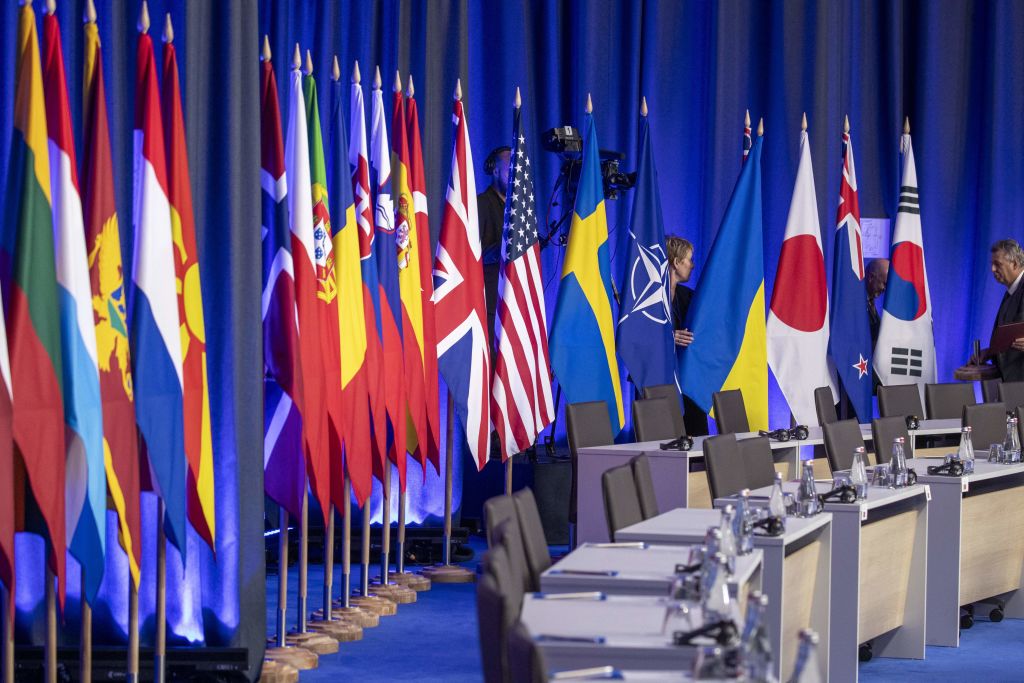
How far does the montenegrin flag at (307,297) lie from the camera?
16.7ft

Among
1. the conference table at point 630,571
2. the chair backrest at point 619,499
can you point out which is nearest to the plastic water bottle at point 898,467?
the chair backrest at point 619,499

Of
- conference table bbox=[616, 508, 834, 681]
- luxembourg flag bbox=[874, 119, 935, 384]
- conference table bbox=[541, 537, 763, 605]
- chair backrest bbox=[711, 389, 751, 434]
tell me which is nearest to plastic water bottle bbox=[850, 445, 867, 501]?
conference table bbox=[616, 508, 834, 681]

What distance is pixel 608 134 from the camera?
9.36 m

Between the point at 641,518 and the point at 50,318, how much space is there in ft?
6.73

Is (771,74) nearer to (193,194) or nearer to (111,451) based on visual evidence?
(193,194)

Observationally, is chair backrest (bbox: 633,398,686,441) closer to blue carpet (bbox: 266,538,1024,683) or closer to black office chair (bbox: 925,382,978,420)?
blue carpet (bbox: 266,538,1024,683)

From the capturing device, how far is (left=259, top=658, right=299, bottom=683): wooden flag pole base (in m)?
4.79

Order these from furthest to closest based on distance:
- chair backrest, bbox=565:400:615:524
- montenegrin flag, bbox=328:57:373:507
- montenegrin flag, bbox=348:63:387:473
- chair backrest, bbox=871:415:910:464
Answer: chair backrest, bbox=565:400:615:524, chair backrest, bbox=871:415:910:464, montenegrin flag, bbox=348:63:387:473, montenegrin flag, bbox=328:57:373:507

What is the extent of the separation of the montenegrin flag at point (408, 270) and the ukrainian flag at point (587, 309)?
119cm

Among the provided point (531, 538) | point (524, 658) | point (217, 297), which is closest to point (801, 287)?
point (217, 297)

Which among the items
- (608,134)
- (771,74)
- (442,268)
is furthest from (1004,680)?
(771,74)

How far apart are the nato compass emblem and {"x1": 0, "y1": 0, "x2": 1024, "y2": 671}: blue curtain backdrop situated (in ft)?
4.07

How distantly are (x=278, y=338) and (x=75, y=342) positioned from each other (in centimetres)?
117

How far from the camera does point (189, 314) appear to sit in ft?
14.2
